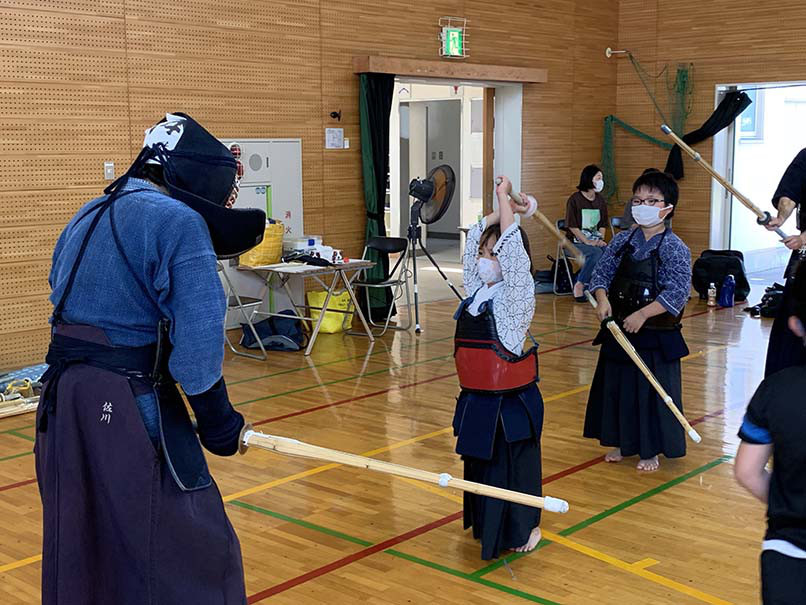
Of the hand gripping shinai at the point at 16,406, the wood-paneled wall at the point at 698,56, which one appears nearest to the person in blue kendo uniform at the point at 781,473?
the hand gripping shinai at the point at 16,406

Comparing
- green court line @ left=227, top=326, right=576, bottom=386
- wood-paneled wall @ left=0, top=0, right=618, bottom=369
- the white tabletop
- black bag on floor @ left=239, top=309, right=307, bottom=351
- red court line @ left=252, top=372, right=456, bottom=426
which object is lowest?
red court line @ left=252, top=372, right=456, bottom=426

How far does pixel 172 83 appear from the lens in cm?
888

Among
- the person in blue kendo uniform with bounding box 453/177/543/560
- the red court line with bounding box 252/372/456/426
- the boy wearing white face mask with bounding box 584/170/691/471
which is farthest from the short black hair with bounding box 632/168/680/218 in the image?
the red court line with bounding box 252/372/456/426

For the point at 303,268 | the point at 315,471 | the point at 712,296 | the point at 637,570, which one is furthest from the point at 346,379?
the point at 712,296

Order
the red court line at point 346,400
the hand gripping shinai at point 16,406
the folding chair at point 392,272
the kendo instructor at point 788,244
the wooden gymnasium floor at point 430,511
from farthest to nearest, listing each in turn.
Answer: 1. the folding chair at point 392,272
2. the hand gripping shinai at point 16,406
3. the red court line at point 346,400
4. the kendo instructor at point 788,244
5. the wooden gymnasium floor at point 430,511

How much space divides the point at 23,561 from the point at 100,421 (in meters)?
2.21

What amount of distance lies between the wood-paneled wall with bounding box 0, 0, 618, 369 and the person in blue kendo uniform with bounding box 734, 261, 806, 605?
693 cm

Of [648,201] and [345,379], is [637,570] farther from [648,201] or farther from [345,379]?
[345,379]

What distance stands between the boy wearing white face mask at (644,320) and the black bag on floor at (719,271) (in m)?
6.71

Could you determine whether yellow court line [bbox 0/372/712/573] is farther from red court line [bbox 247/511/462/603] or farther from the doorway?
the doorway

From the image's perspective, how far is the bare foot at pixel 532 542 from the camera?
432cm

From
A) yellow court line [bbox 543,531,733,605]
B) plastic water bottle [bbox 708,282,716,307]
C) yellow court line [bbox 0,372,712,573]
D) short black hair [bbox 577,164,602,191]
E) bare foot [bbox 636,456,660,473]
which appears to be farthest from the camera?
plastic water bottle [bbox 708,282,716,307]

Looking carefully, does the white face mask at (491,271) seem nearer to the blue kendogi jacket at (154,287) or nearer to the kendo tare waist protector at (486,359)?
the kendo tare waist protector at (486,359)

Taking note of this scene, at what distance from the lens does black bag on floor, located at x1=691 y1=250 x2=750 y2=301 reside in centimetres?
1180
